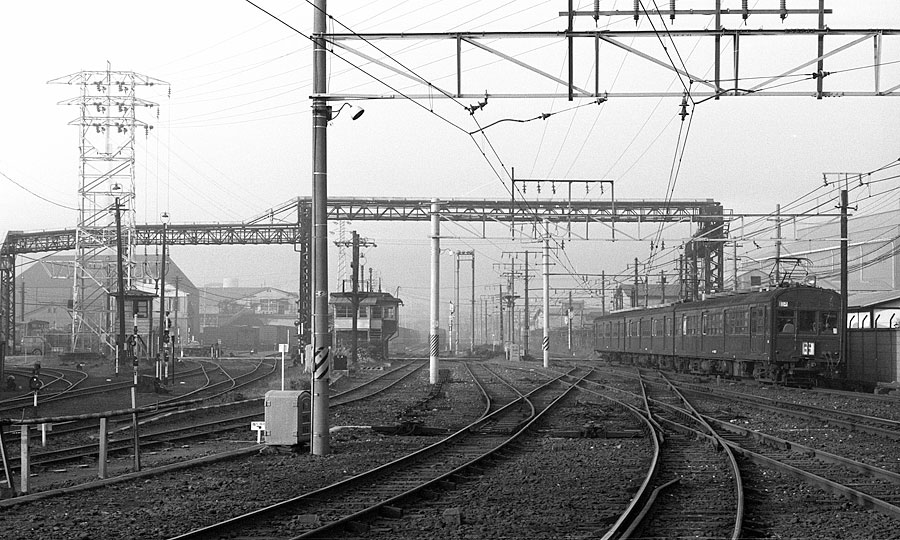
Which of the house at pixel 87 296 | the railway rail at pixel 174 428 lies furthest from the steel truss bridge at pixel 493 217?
the railway rail at pixel 174 428

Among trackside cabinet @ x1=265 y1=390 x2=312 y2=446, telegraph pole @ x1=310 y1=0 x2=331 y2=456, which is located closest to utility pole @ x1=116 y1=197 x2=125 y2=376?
trackside cabinet @ x1=265 y1=390 x2=312 y2=446

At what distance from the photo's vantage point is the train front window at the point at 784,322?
2936cm

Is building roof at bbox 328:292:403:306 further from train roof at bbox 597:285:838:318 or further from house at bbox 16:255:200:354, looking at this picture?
train roof at bbox 597:285:838:318

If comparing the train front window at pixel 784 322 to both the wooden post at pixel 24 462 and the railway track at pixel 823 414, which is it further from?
the wooden post at pixel 24 462

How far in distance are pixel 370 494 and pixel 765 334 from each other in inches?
859

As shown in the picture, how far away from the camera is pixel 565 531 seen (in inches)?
347

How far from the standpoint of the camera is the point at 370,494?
1076 centimetres

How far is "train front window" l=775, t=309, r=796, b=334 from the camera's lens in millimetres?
29359

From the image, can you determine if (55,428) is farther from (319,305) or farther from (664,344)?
(664,344)

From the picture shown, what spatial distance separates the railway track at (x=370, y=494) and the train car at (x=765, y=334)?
15.1 meters

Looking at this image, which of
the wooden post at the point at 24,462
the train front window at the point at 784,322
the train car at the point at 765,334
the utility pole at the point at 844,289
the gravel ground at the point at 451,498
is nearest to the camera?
the gravel ground at the point at 451,498

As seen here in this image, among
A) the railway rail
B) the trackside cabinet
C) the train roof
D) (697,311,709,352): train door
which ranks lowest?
the railway rail

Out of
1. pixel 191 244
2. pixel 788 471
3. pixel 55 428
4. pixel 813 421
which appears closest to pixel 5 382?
pixel 55 428

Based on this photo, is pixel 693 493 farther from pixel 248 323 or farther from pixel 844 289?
pixel 248 323
